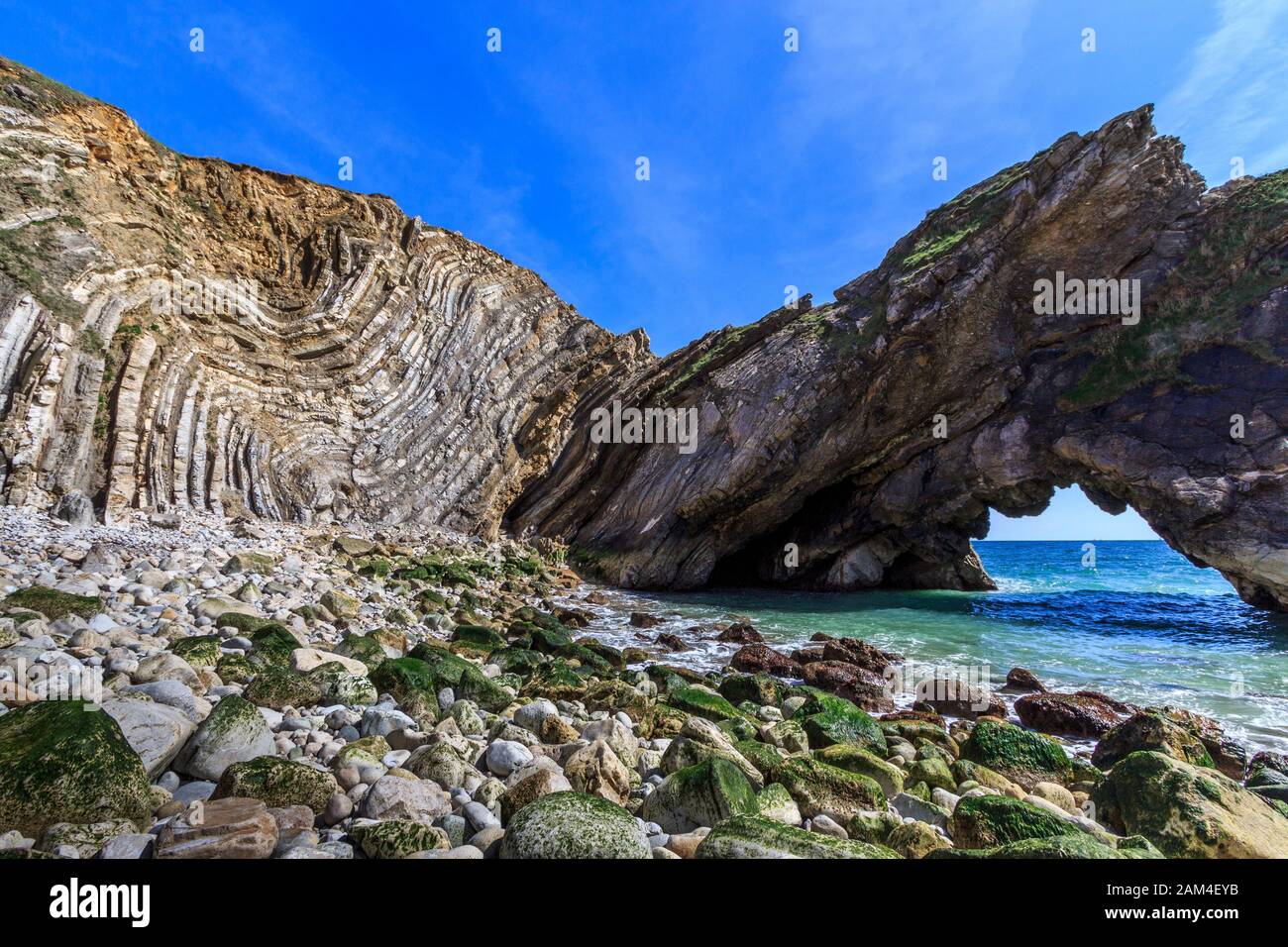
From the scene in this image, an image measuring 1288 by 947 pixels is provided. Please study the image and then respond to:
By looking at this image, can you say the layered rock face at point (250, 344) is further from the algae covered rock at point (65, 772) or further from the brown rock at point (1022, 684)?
the brown rock at point (1022, 684)

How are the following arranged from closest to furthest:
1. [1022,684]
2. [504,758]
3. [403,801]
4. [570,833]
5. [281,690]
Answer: [570,833] < [403,801] < [504,758] < [281,690] < [1022,684]

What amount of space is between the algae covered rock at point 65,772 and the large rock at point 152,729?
0.25m

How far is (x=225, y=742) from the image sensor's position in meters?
Answer: 4.11

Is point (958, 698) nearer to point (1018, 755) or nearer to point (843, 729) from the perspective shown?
point (1018, 755)

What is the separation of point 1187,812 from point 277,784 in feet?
22.9

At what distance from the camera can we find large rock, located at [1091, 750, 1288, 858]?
4.54 metres

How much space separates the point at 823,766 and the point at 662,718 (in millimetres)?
2082

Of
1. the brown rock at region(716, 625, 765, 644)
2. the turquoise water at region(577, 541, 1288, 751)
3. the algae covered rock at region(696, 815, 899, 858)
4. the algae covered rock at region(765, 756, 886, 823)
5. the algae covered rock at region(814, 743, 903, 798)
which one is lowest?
the turquoise water at region(577, 541, 1288, 751)

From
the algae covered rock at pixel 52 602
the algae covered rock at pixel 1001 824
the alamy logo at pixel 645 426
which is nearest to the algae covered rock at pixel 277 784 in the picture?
the algae covered rock at pixel 1001 824

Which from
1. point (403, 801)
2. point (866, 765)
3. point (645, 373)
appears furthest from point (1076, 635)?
point (645, 373)

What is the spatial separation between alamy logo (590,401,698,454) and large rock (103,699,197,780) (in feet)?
79.4

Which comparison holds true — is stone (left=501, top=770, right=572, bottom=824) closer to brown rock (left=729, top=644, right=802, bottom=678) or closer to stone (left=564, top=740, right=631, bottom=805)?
stone (left=564, top=740, right=631, bottom=805)

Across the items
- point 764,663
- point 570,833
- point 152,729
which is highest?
point 152,729
